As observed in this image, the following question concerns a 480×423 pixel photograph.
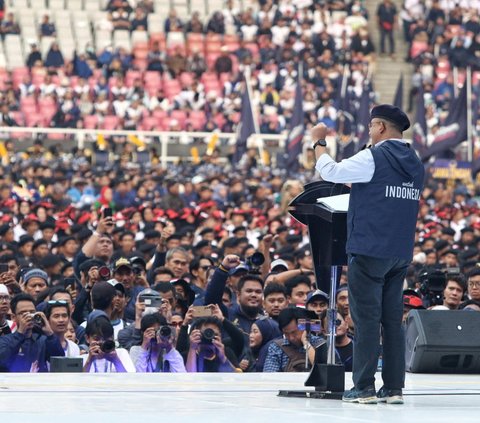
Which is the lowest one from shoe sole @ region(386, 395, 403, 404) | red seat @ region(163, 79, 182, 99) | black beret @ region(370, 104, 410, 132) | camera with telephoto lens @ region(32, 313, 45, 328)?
red seat @ region(163, 79, 182, 99)

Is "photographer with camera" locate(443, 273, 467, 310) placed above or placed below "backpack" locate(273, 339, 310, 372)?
below

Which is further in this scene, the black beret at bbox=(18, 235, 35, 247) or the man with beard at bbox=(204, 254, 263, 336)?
the black beret at bbox=(18, 235, 35, 247)

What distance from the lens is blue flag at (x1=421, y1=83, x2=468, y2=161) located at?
116 feet

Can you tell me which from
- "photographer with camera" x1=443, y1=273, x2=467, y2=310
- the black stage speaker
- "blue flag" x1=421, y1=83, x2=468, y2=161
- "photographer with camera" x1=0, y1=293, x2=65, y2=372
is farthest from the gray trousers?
"blue flag" x1=421, y1=83, x2=468, y2=161

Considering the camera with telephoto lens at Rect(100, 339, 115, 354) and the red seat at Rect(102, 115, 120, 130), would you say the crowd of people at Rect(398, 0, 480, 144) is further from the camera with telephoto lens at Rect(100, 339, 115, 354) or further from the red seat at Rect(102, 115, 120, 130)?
the camera with telephoto lens at Rect(100, 339, 115, 354)

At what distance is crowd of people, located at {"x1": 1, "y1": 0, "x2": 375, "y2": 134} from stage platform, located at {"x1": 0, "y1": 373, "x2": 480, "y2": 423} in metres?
27.9

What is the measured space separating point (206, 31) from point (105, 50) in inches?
161

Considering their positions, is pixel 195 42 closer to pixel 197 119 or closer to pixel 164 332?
pixel 197 119

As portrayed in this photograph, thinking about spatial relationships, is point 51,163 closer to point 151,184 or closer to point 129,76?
point 151,184

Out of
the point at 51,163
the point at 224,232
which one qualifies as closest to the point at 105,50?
the point at 51,163

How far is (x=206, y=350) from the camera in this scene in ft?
42.5

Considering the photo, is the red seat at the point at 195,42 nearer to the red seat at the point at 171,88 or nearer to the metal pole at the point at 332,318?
the red seat at the point at 171,88

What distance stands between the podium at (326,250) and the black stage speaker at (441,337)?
2.00m

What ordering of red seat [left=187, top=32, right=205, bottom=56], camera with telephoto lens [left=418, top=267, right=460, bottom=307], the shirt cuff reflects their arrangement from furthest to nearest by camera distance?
red seat [left=187, top=32, right=205, bottom=56], camera with telephoto lens [left=418, top=267, right=460, bottom=307], the shirt cuff
